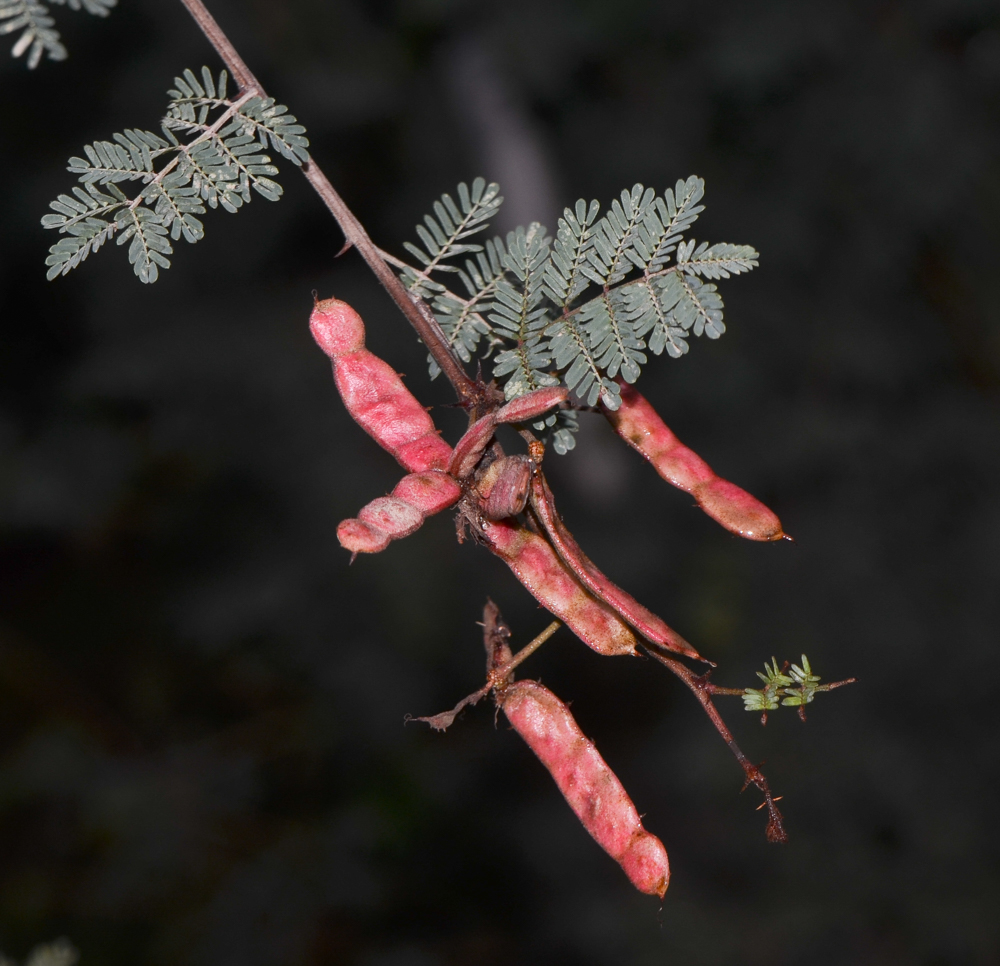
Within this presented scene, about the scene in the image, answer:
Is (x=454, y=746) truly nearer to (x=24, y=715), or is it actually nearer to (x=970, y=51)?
(x=24, y=715)

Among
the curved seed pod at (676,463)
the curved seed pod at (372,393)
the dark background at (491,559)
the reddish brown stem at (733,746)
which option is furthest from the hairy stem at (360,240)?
the dark background at (491,559)

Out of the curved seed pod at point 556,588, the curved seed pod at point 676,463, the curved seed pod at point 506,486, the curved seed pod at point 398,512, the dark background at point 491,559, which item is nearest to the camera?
the curved seed pod at point 398,512

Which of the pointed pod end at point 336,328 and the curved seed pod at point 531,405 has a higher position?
the pointed pod end at point 336,328

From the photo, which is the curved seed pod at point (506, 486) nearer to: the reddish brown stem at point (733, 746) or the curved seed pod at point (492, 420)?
the curved seed pod at point (492, 420)

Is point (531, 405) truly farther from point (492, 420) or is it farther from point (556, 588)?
point (556, 588)

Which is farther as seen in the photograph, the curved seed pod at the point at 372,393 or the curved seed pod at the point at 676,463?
the curved seed pod at the point at 676,463

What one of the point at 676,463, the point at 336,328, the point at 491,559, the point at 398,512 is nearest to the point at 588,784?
the point at 676,463

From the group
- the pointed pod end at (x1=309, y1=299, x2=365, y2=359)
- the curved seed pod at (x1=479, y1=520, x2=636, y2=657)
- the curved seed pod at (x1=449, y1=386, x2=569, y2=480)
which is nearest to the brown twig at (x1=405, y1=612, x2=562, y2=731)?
the curved seed pod at (x1=479, y1=520, x2=636, y2=657)
